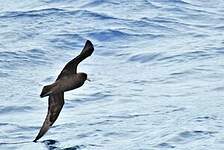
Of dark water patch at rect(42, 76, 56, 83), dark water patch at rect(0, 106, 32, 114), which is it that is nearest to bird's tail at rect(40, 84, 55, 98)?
dark water patch at rect(0, 106, 32, 114)

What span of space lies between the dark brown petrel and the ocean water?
1.17ft

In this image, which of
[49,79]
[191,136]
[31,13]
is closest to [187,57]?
[49,79]

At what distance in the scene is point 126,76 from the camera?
16422mm

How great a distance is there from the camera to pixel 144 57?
17.6 metres

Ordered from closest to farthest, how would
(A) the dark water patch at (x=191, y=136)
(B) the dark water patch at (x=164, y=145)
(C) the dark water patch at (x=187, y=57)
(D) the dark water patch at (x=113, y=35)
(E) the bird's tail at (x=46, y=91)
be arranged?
(E) the bird's tail at (x=46, y=91), (B) the dark water patch at (x=164, y=145), (A) the dark water patch at (x=191, y=136), (C) the dark water patch at (x=187, y=57), (D) the dark water patch at (x=113, y=35)

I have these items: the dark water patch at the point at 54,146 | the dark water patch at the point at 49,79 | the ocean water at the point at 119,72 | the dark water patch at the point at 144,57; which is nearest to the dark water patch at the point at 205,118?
the ocean water at the point at 119,72

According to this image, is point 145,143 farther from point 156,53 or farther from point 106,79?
point 156,53

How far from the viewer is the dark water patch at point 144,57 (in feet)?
57.3

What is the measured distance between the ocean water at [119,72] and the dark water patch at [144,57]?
0.02 meters

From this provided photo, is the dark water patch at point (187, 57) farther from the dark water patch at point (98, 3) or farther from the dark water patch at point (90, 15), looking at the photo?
the dark water patch at point (98, 3)

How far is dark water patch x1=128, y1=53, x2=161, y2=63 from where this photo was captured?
17456mm

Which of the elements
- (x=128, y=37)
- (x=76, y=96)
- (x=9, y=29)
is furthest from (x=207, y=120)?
(x=9, y=29)

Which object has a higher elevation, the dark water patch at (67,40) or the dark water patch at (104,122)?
the dark water patch at (67,40)

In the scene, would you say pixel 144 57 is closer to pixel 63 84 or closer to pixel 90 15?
pixel 90 15
